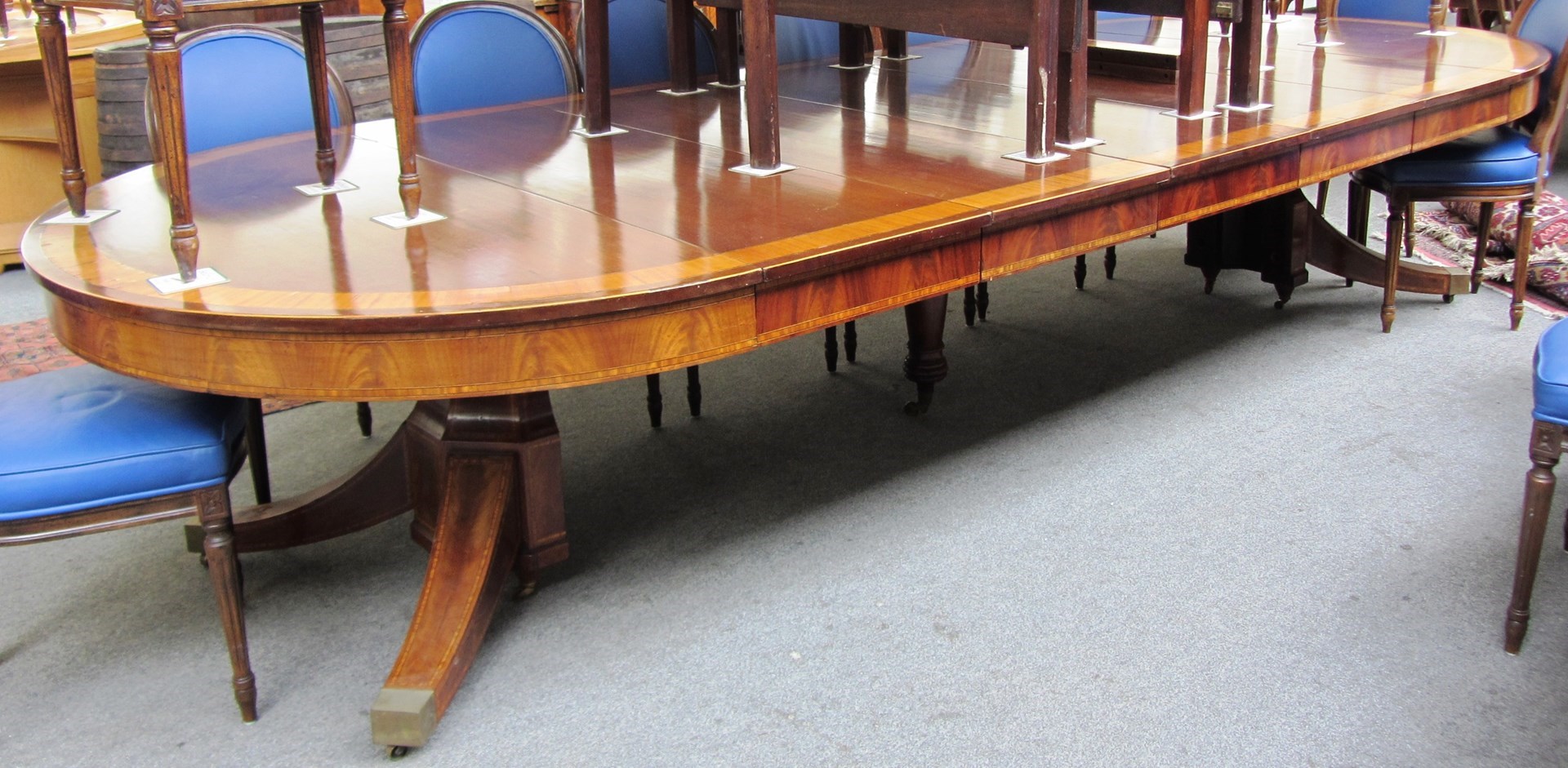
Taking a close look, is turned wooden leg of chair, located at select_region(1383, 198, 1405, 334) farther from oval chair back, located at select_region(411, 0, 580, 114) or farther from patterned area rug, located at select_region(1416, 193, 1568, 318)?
oval chair back, located at select_region(411, 0, 580, 114)

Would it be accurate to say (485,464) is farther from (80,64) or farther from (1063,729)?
(80,64)

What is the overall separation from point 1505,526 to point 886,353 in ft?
5.09

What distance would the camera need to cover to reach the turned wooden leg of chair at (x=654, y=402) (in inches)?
119

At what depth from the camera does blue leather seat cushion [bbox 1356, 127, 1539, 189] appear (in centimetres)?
338

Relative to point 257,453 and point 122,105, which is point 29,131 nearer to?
point 122,105

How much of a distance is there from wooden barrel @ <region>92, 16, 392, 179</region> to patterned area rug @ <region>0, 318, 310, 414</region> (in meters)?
0.51

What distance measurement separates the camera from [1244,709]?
1.96 meters

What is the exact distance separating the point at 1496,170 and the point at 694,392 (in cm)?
210

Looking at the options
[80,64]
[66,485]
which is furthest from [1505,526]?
[80,64]

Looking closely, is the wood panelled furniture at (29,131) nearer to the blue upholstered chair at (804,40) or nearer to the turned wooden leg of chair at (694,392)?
A: the blue upholstered chair at (804,40)

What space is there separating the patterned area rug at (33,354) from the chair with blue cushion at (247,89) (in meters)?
0.51

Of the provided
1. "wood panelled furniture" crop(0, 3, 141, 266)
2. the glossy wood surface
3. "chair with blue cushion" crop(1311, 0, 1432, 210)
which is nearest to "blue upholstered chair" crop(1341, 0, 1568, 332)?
the glossy wood surface

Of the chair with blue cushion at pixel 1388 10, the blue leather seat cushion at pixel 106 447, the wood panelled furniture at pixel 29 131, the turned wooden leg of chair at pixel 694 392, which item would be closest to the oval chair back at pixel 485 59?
the turned wooden leg of chair at pixel 694 392

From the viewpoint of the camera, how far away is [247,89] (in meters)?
2.96
